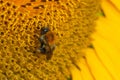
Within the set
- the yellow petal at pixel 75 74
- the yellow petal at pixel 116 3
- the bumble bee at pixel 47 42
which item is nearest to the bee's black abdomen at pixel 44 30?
the bumble bee at pixel 47 42

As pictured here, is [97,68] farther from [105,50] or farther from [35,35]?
[35,35]

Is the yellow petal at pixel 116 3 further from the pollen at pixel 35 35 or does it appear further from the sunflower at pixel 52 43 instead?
the pollen at pixel 35 35

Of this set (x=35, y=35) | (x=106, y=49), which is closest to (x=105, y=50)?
(x=106, y=49)

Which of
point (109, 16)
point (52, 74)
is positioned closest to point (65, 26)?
point (52, 74)

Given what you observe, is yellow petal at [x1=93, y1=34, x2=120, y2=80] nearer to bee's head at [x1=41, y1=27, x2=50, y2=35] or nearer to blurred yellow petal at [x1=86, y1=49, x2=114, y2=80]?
blurred yellow petal at [x1=86, y1=49, x2=114, y2=80]

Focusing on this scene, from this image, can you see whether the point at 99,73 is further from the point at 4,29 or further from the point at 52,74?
the point at 4,29
